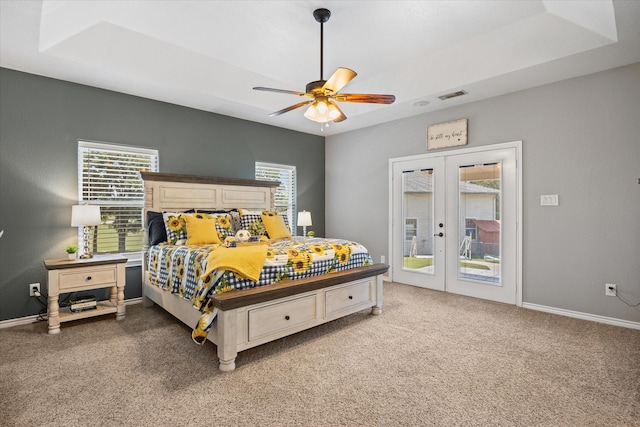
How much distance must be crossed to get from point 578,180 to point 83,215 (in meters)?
5.20

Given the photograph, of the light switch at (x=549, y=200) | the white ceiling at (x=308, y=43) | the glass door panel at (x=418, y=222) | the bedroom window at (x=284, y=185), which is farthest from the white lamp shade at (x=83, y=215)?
the light switch at (x=549, y=200)

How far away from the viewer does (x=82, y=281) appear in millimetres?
3314

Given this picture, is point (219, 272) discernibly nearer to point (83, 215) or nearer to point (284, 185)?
point (83, 215)

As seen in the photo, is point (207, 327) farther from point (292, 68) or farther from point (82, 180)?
point (292, 68)

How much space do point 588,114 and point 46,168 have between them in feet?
19.0

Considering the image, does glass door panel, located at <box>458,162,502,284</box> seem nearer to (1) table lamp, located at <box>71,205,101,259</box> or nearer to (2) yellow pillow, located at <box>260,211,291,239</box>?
(2) yellow pillow, located at <box>260,211,291,239</box>

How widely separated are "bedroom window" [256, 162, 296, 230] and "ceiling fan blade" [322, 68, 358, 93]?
2981 millimetres

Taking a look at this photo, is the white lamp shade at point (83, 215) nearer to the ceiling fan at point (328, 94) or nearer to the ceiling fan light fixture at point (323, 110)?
the ceiling fan at point (328, 94)

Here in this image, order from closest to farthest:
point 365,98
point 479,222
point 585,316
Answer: point 365,98 → point 585,316 → point 479,222

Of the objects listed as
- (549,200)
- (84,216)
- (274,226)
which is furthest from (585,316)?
(84,216)

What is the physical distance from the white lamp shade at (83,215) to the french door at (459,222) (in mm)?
3985

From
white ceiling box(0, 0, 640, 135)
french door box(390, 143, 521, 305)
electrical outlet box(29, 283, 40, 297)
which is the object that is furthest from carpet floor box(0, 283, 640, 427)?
white ceiling box(0, 0, 640, 135)

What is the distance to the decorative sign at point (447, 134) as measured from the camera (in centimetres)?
452

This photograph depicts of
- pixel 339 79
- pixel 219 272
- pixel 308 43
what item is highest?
pixel 308 43
